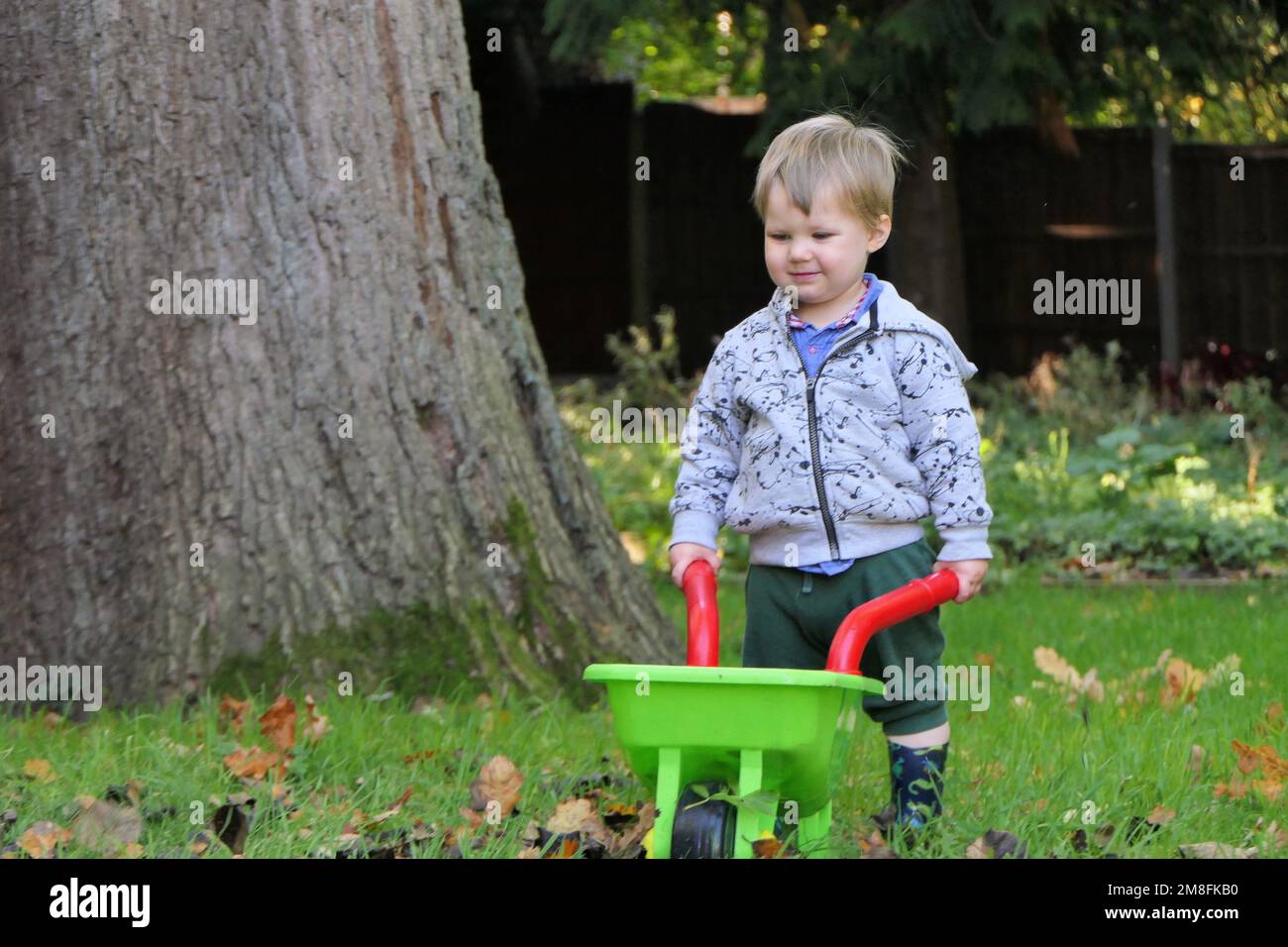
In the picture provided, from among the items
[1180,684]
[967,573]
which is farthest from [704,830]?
[1180,684]

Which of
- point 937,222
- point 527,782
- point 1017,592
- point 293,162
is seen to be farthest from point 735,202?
point 527,782

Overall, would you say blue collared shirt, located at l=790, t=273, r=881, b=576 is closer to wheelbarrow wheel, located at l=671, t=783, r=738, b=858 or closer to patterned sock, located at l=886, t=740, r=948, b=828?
patterned sock, located at l=886, t=740, r=948, b=828

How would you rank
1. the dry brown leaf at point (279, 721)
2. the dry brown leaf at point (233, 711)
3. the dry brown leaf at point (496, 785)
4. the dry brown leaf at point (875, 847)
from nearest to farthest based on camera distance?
the dry brown leaf at point (875, 847) < the dry brown leaf at point (496, 785) < the dry brown leaf at point (279, 721) < the dry brown leaf at point (233, 711)

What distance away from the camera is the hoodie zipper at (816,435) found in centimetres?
317

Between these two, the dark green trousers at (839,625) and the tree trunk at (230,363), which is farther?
the tree trunk at (230,363)

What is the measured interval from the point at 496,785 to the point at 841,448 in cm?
99

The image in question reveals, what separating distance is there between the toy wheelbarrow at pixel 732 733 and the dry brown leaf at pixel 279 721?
110 centimetres

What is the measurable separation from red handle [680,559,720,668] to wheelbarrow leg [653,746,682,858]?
18 centimetres

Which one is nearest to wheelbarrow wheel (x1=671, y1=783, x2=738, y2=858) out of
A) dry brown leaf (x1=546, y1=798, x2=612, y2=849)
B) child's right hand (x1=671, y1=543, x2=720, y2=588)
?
dry brown leaf (x1=546, y1=798, x2=612, y2=849)

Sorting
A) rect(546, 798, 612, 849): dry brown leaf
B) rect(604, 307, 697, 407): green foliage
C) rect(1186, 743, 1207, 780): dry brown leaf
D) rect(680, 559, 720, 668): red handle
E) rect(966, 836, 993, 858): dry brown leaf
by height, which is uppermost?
rect(604, 307, 697, 407): green foliage

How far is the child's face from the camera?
3.12m

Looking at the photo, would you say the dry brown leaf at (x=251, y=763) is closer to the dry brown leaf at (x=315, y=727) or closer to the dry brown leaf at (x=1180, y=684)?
the dry brown leaf at (x=315, y=727)

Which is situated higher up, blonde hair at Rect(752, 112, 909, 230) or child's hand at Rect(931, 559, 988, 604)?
blonde hair at Rect(752, 112, 909, 230)

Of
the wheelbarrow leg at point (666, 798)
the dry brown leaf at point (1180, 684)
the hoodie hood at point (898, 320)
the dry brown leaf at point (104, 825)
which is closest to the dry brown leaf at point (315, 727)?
the dry brown leaf at point (104, 825)
